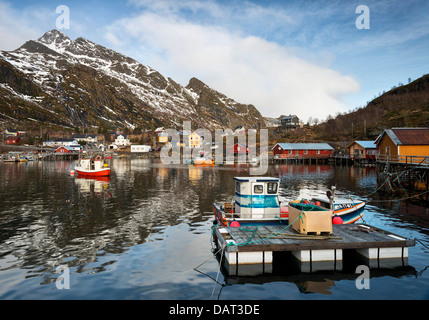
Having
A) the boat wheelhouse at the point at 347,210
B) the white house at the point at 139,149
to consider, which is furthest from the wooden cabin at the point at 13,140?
the boat wheelhouse at the point at 347,210

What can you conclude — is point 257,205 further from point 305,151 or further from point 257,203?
point 305,151

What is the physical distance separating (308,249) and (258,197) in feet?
19.3

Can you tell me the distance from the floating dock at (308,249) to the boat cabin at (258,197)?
357cm

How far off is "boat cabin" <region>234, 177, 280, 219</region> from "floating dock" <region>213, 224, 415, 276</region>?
3.57 meters

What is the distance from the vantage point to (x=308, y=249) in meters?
14.6

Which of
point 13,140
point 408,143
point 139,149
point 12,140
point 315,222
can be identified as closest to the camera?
point 315,222

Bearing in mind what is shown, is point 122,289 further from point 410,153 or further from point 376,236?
point 410,153

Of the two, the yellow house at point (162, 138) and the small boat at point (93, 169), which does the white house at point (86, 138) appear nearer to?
the yellow house at point (162, 138)

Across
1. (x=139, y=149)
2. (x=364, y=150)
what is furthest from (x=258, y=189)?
(x=139, y=149)

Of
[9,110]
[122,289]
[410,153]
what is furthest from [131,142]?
[122,289]

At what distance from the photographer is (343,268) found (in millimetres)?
14859

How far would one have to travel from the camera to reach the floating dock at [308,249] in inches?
569

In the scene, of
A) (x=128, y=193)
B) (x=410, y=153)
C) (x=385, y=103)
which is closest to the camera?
(x=128, y=193)
